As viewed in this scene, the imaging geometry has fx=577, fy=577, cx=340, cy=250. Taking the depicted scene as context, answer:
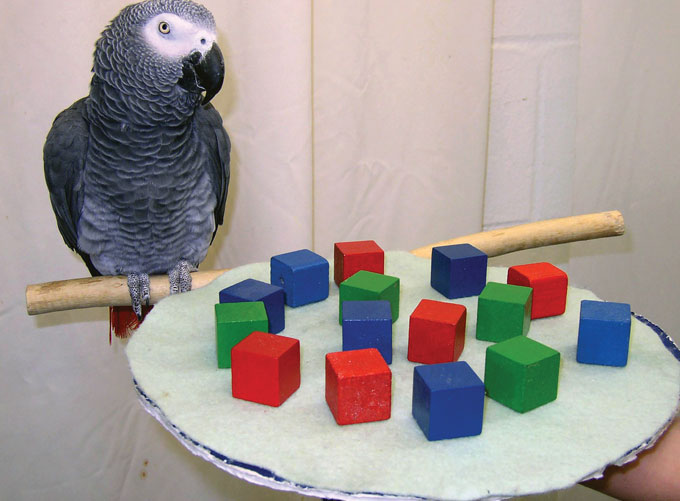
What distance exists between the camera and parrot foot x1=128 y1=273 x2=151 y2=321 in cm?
90

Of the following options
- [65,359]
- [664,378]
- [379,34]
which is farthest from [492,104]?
[65,359]

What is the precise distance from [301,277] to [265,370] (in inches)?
8.6

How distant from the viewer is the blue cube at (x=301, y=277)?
717mm

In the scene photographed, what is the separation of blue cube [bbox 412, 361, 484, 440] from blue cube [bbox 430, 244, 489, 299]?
9.2 inches

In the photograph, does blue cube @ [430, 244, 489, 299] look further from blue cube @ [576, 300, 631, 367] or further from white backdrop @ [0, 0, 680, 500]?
white backdrop @ [0, 0, 680, 500]

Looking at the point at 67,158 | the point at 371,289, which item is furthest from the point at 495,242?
the point at 67,158

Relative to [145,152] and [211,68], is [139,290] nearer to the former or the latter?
[145,152]

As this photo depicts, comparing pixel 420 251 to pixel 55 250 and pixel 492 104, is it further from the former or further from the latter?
pixel 55 250

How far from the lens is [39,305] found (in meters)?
0.82

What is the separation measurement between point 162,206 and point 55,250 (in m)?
0.31

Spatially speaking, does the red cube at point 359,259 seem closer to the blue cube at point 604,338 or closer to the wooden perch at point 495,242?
the wooden perch at point 495,242

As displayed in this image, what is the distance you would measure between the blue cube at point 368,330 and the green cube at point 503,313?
0.11 metres

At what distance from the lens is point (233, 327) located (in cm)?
60

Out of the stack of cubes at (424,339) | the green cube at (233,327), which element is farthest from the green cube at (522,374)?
the green cube at (233,327)
